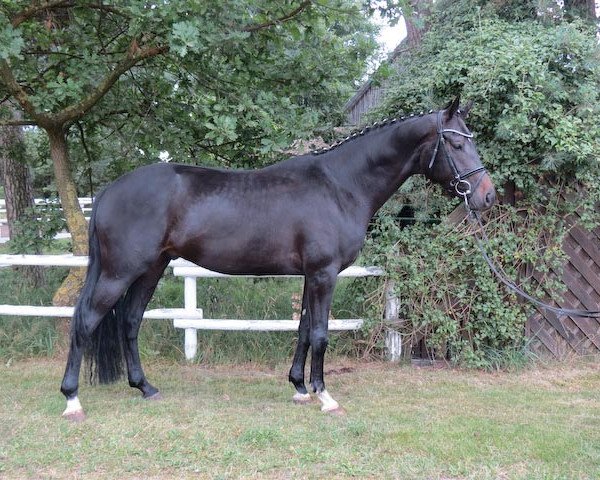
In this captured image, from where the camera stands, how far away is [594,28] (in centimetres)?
541

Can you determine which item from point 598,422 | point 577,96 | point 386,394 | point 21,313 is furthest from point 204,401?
point 577,96

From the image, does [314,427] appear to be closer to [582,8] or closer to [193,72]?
[193,72]

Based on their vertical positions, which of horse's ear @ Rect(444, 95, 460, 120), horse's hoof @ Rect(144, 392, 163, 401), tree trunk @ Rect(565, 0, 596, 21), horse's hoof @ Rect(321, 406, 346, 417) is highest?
tree trunk @ Rect(565, 0, 596, 21)

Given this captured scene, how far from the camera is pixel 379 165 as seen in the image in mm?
4133

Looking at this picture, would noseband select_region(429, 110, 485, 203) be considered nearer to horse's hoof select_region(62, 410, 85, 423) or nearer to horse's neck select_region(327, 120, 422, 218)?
horse's neck select_region(327, 120, 422, 218)

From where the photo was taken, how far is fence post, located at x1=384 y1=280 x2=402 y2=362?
5.33m

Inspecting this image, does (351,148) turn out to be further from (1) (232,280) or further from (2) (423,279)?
(1) (232,280)

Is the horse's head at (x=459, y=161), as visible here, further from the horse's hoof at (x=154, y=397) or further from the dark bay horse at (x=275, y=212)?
the horse's hoof at (x=154, y=397)

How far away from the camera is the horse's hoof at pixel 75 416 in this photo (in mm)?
3844

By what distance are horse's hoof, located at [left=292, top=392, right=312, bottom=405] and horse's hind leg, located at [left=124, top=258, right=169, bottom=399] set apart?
110cm

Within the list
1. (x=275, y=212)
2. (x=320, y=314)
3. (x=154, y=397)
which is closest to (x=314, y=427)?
(x=320, y=314)

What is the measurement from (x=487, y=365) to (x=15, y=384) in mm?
4208

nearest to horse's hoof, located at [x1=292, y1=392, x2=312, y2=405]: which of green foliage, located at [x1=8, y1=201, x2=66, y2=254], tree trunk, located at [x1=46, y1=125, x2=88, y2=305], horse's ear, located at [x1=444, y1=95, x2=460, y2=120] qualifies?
horse's ear, located at [x1=444, y1=95, x2=460, y2=120]

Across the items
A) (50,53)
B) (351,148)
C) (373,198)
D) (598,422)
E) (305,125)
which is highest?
(50,53)
